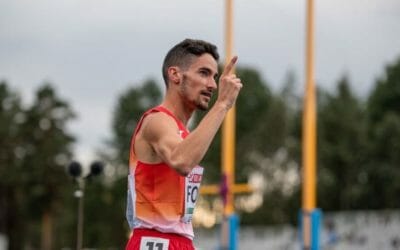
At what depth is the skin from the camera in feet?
13.0

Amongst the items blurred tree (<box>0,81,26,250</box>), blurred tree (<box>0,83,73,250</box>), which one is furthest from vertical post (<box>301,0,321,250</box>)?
blurred tree (<box>0,83,73,250</box>)

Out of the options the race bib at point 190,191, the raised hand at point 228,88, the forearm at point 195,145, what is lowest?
the race bib at point 190,191

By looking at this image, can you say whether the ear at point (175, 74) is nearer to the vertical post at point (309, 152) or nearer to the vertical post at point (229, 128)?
the vertical post at point (309, 152)

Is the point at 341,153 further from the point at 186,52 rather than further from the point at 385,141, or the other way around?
the point at 186,52

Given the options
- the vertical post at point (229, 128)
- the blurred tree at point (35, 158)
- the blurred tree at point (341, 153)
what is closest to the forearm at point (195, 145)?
the vertical post at point (229, 128)

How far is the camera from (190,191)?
14.0ft

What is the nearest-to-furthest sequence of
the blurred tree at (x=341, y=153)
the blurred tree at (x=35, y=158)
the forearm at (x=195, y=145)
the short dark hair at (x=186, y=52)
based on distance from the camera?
the forearm at (x=195, y=145), the short dark hair at (x=186, y=52), the blurred tree at (x=35, y=158), the blurred tree at (x=341, y=153)

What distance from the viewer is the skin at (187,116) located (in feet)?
13.0

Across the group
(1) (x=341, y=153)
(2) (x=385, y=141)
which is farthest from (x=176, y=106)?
(1) (x=341, y=153)

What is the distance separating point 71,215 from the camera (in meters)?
54.4

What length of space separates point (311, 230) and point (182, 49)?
18.9 m

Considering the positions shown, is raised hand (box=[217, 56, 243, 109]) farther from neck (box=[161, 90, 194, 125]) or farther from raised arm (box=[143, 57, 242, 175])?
neck (box=[161, 90, 194, 125])

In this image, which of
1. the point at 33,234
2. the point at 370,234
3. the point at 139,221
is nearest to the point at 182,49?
the point at 139,221

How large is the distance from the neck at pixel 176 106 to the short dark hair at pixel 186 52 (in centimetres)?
7
